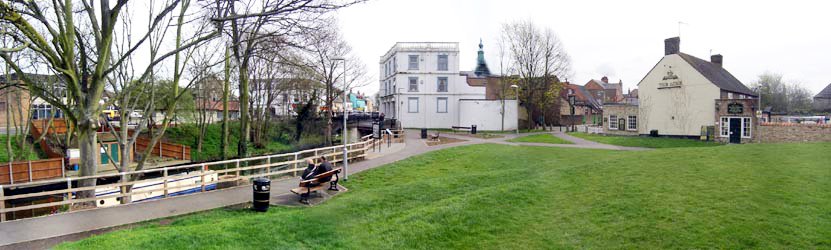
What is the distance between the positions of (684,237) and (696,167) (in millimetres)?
7607

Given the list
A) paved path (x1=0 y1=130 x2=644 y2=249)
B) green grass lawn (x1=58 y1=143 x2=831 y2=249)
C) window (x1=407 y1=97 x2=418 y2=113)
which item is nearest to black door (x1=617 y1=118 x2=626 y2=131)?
window (x1=407 y1=97 x2=418 y2=113)

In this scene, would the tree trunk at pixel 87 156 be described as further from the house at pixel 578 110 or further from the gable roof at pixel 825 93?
the gable roof at pixel 825 93

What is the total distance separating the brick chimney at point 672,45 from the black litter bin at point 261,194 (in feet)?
108

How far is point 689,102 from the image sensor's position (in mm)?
30922

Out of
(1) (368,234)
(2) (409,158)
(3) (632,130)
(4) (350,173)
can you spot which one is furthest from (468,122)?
(1) (368,234)

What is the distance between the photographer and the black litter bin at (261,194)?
1057 centimetres

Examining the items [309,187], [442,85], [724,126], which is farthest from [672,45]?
[309,187]

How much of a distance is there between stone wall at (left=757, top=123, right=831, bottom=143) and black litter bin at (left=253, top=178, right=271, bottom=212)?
91.7 ft

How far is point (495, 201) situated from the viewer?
9828 mm

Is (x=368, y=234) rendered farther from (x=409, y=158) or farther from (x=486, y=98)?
(x=486, y=98)

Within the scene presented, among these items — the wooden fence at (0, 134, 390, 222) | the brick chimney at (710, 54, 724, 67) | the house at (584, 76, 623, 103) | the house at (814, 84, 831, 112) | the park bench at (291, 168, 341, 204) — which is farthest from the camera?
the house at (584, 76, 623, 103)

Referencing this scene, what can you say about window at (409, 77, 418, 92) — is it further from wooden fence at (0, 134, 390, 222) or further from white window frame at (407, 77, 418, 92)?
wooden fence at (0, 134, 390, 222)

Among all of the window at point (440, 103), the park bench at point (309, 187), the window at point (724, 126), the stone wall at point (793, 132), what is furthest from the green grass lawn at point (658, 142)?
the park bench at point (309, 187)

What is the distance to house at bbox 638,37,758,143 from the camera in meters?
28.1
